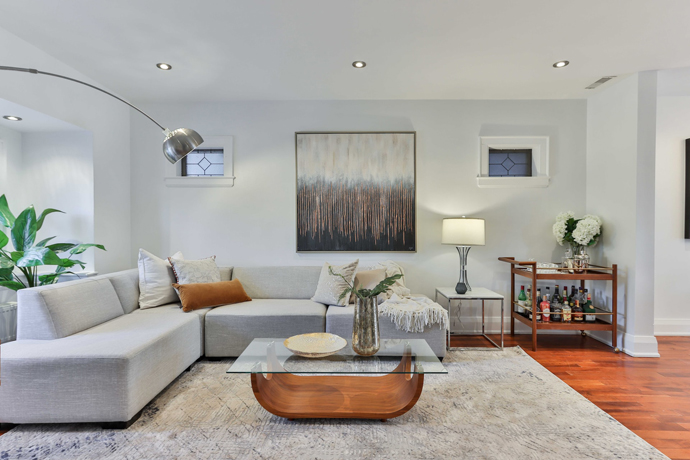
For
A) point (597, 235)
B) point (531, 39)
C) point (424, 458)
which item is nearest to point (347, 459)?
point (424, 458)

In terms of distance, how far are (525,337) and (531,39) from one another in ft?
9.33

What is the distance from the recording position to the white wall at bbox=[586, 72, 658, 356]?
3.22 metres

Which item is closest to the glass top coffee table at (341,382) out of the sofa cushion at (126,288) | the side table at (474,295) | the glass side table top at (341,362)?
the glass side table top at (341,362)

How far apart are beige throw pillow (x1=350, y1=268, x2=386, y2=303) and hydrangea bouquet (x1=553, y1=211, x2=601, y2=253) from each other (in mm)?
1930

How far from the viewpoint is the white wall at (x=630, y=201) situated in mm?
3225

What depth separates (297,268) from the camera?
12.3ft

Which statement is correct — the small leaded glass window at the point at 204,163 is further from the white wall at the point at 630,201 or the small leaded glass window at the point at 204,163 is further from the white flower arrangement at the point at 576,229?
the white wall at the point at 630,201

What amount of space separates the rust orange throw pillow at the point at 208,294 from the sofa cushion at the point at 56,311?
24.2 inches

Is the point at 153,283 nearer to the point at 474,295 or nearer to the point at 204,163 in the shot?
the point at 204,163

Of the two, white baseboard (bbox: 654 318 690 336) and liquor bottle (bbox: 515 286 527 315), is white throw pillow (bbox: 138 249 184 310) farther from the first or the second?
white baseboard (bbox: 654 318 690 336)

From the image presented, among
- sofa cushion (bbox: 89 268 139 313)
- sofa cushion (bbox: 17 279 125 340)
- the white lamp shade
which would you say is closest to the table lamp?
the white lamp shade

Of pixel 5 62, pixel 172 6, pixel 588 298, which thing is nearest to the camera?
pixel 172 6

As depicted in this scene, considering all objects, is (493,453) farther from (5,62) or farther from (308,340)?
(5,62)

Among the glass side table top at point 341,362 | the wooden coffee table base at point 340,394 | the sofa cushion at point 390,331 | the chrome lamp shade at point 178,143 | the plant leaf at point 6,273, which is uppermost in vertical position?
the chrome lamp shade at point 178,143
